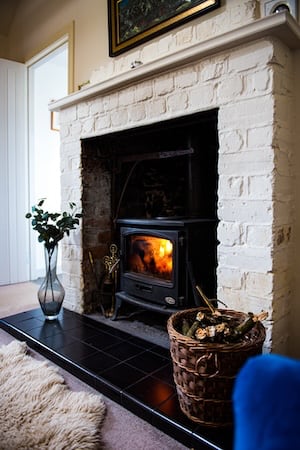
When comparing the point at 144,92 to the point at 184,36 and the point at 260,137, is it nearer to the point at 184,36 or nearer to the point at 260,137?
the point at 184,36

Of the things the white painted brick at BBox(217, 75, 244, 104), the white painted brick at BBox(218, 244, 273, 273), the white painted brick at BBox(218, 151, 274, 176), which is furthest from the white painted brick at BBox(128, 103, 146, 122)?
the white painted brick at BBox(218, 244, 273, 273)

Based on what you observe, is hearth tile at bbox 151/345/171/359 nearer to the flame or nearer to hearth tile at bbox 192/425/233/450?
the flame

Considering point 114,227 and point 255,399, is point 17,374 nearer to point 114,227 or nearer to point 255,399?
point 114,227

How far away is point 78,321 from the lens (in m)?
2.44

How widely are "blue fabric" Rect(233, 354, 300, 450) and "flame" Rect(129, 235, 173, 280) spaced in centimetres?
147

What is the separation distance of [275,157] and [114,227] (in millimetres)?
1518

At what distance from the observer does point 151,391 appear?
1545mm

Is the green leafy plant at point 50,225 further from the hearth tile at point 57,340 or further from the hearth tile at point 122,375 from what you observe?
the hearth tile at point 122,375

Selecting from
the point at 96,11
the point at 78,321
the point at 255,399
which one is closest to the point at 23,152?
the point at 96,11

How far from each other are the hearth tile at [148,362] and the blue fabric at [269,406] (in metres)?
1.30

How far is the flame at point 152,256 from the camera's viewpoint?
206cm

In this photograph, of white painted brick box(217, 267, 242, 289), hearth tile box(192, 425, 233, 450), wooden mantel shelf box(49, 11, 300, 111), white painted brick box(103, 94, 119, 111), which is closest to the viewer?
hearth tile box(192, 425, 233, 450)

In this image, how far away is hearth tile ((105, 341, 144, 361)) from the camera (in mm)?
1896

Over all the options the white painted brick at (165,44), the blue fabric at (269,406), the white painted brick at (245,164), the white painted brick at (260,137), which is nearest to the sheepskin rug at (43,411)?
the blue fabric at (269,406)
